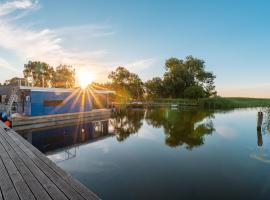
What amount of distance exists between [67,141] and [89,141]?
1316 millimetres

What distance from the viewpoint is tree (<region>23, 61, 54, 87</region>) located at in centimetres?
5509

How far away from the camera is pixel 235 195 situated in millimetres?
5082

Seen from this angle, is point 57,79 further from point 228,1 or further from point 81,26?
point 228,1

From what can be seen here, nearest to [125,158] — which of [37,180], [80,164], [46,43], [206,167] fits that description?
[80,164]

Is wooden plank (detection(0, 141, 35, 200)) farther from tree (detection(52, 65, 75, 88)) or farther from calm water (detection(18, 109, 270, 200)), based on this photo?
tree (detection(52, 65, 75, 88))

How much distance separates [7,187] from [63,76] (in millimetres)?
54889

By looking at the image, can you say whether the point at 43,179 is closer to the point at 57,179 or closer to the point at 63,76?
the point at 57,179

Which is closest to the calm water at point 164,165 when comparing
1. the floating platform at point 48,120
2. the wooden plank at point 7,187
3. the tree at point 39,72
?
the wooden plank at point 7,187

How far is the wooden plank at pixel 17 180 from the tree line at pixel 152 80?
5174 cm

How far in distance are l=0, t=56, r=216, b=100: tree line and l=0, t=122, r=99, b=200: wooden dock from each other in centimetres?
5178

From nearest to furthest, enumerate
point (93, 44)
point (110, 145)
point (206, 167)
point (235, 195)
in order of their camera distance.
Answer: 1. point (235, 195)
2. point (206, 167)
3. point (110, 145)
4. point (93, 44)

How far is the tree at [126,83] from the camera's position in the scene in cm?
6363

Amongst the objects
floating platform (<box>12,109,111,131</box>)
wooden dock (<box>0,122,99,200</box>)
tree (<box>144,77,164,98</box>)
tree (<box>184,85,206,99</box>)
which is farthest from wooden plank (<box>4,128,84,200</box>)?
tree (<box>144,77,164,98</box>)

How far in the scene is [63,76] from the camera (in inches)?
2127
